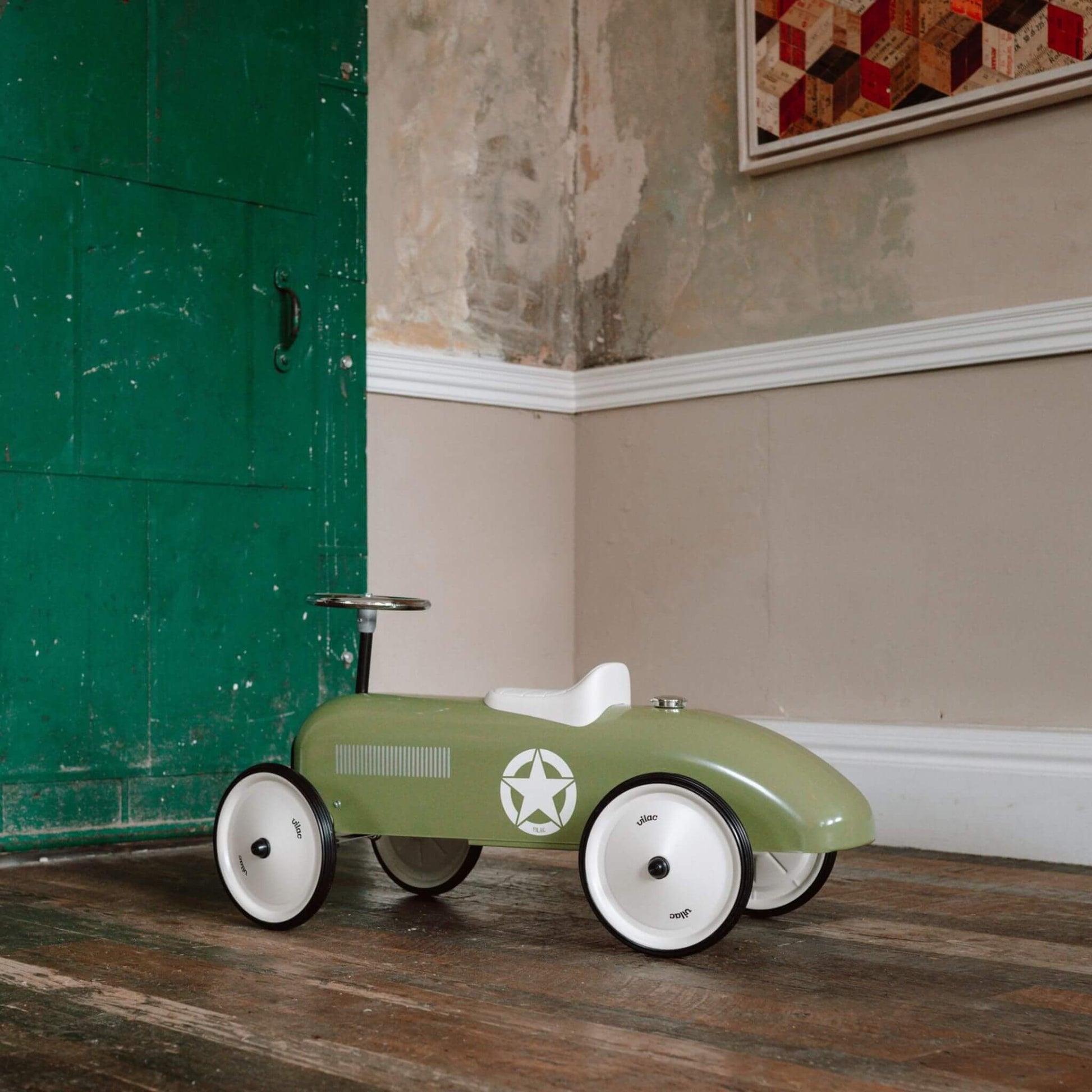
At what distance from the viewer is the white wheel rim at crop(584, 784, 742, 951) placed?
216 centimetres

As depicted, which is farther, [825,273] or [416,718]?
[825,273]

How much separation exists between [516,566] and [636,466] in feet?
→ 1.45

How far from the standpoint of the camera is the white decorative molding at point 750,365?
3312 millimetres

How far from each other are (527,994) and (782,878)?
2.26 ft

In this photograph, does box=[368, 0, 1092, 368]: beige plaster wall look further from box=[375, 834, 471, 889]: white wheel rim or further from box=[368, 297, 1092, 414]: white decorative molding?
box=[375, 834, 471, 889]: white wheel rim

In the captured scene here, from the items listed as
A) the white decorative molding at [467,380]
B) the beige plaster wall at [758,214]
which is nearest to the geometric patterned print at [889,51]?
the beige plaster wall at [758,214]

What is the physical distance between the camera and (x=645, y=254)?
4.17m

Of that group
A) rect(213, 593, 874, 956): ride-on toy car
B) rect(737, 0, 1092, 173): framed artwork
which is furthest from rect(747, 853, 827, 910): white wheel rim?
rect(737, 0, 1092, 173): framed artwork

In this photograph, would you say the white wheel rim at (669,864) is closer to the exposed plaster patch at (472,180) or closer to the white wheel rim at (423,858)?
the white wheel rim at (423,858)

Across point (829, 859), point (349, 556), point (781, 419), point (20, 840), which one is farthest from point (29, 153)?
point (829, 859)

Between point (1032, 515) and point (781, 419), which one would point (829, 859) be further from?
point (781, 419)

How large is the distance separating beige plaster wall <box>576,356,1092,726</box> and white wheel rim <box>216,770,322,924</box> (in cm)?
167

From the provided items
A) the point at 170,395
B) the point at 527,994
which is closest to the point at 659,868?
the point at 527,994

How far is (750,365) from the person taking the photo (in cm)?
388
